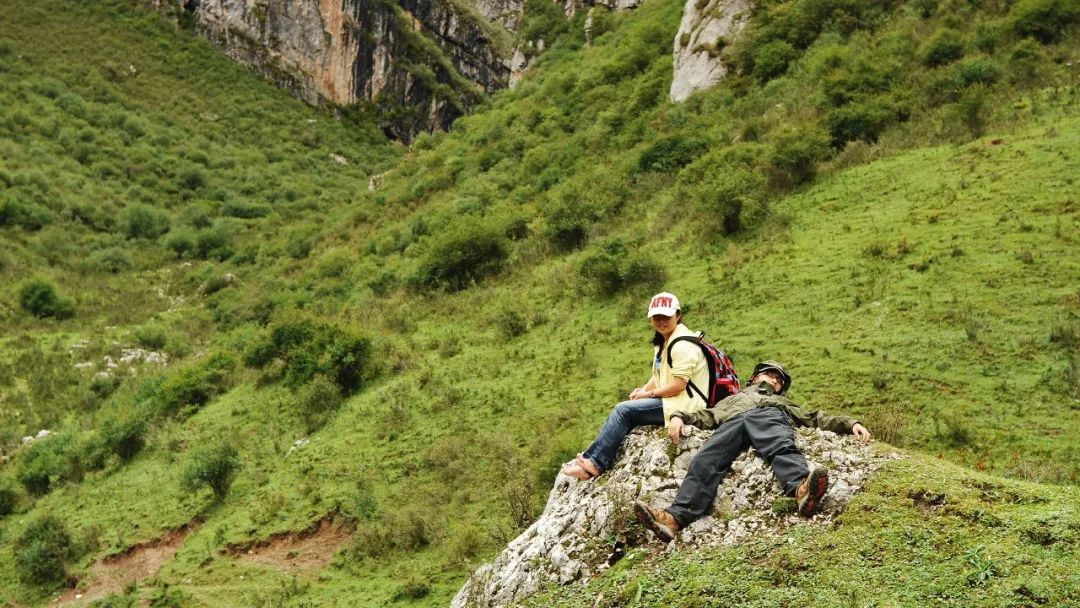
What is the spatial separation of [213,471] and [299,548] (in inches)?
132

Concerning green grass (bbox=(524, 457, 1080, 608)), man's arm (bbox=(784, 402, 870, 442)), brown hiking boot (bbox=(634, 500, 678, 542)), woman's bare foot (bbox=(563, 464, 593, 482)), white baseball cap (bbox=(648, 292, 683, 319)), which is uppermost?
white baseball cap (bbox=(648, 292, 683, 319))

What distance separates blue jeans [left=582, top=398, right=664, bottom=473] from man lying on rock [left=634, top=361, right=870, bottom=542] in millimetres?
509

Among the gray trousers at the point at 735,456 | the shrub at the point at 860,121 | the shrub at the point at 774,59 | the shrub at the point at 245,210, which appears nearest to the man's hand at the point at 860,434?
the gray trousers at the point at 735,456

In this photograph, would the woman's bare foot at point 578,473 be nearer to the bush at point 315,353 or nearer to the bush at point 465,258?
the bush at point 315,353

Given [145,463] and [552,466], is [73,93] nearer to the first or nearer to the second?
[145,463]

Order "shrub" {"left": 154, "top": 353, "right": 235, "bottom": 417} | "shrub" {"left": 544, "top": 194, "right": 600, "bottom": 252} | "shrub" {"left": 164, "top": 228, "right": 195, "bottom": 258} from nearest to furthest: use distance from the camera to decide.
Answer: "shrub" {"left": 154, "top": 353, "right": 235, "bottom": 417}, "shrub" {"left": 544, "top": 194, "right": 600, "bottom": 252}, "shrub" {"left": 164, "top": 228, "right": 195, "bottom": 258}

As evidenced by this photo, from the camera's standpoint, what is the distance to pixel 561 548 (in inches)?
237

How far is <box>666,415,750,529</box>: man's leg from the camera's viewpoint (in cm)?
545

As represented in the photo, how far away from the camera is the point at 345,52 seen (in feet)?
246

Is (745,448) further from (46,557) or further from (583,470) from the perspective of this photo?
(46,557)

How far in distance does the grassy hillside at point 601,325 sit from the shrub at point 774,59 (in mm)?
138

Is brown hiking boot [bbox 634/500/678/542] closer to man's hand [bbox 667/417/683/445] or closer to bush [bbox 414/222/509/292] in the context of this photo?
man's hand [bbox 667/417/683/445]

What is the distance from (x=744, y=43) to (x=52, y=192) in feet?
136

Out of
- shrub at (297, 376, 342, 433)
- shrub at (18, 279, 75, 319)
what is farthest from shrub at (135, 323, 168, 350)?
shrub at (297, 376, 342, 433)
